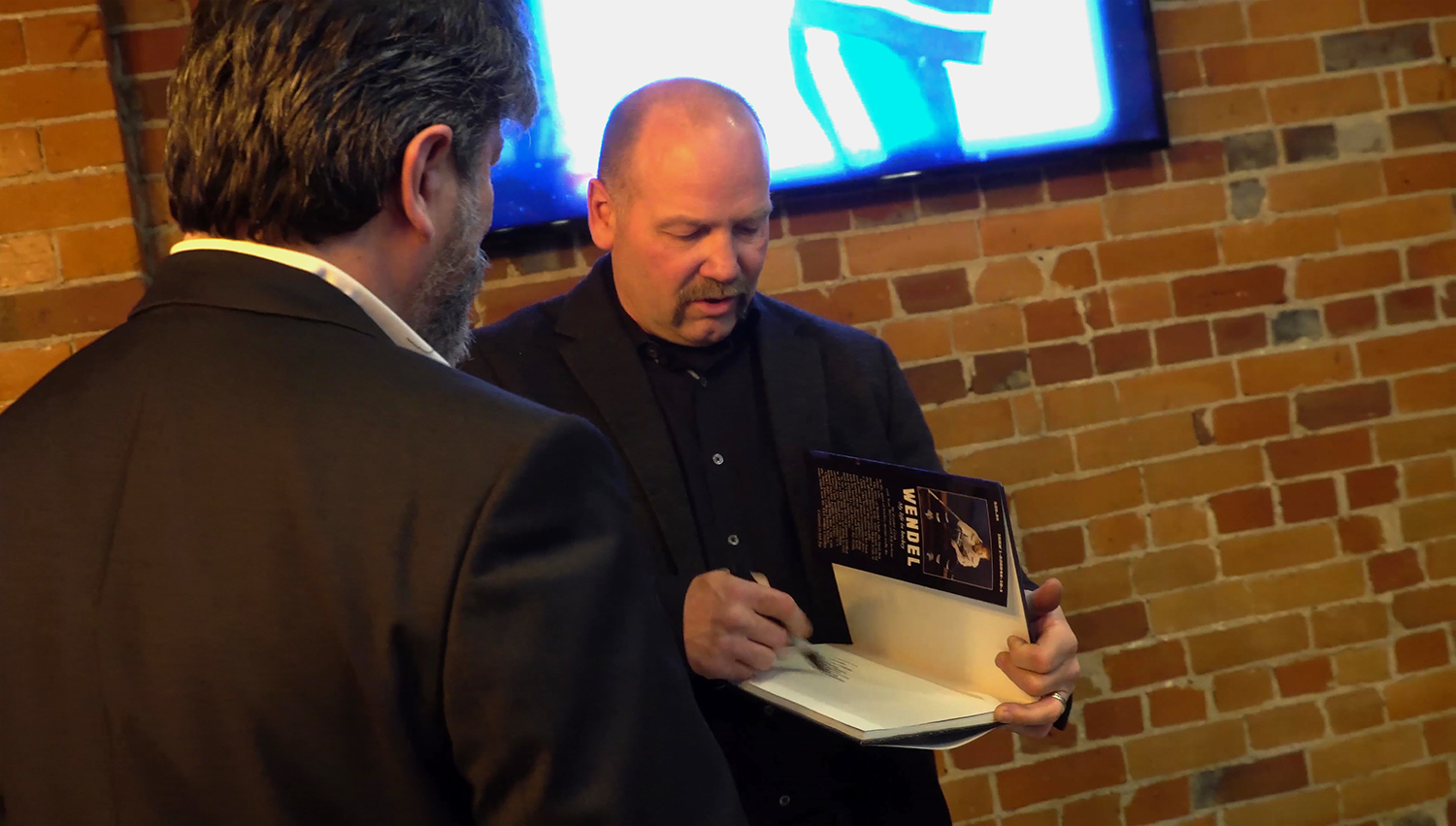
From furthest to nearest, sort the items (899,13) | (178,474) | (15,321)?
(899,13), (15,321), (178,474)

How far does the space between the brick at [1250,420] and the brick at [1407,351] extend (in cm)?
21

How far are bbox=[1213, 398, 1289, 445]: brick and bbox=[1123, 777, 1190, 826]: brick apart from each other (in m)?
0.70

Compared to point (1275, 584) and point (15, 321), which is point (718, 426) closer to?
point (15, 321)

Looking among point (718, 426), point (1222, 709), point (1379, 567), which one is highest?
point (718, 426)

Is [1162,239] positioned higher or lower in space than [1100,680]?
higher

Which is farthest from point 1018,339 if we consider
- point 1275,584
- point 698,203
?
point 698,203

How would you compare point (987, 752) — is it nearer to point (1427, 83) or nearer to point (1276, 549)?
point (1276, 549)

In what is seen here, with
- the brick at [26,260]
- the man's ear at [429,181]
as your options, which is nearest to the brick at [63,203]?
the brick at [26,260]

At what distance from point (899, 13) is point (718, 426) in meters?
0.95

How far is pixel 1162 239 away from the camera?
7.34 ft

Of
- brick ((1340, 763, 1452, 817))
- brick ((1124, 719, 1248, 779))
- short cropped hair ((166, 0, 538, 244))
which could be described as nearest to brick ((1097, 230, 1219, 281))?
brick ((1124, 719, 1248, 779))

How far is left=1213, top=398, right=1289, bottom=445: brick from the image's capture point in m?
2.26

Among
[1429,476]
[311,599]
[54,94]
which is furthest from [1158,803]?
[54,94]

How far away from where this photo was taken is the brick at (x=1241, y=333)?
2260mm
